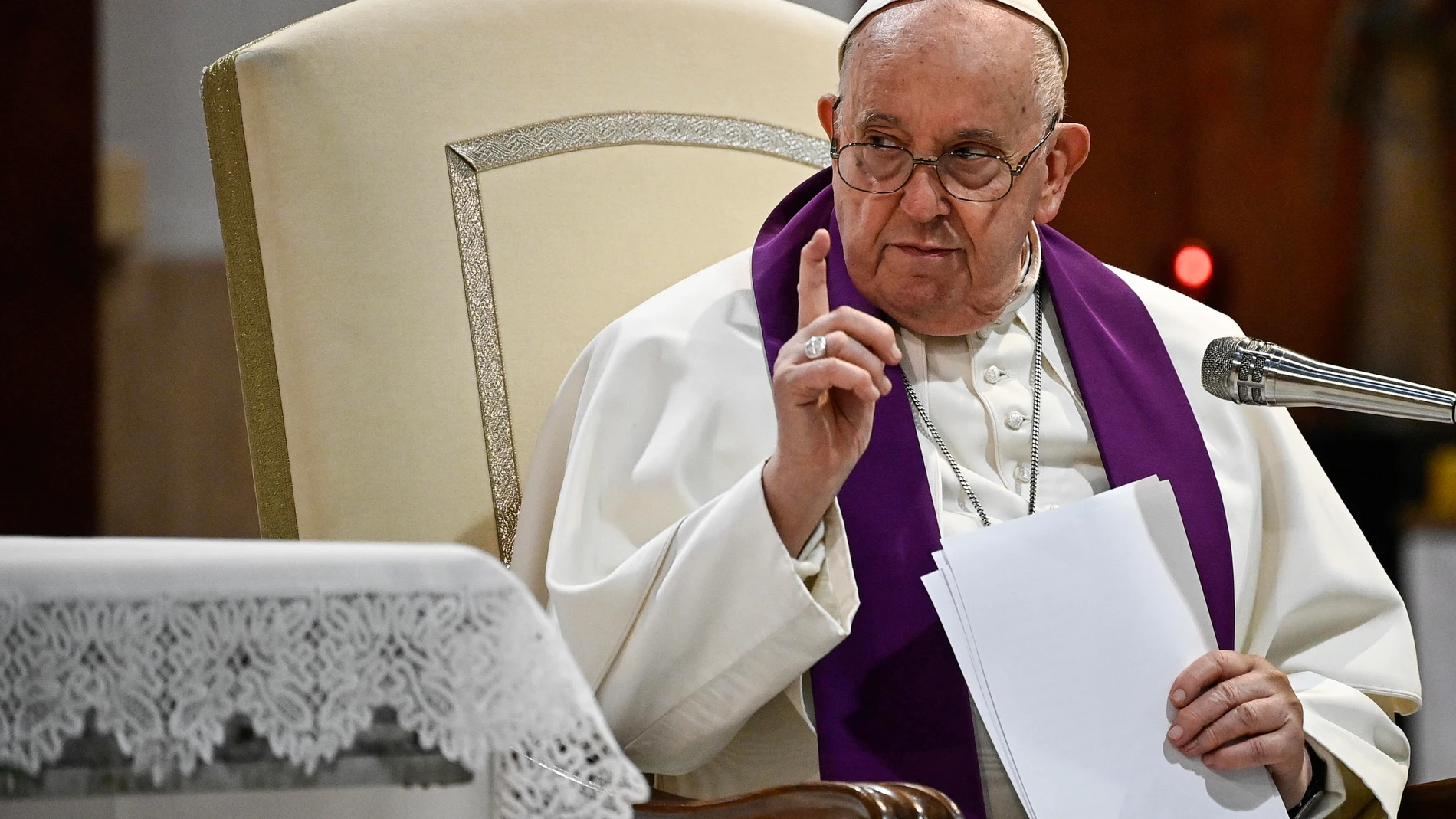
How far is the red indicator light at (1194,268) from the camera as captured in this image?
3.49 m

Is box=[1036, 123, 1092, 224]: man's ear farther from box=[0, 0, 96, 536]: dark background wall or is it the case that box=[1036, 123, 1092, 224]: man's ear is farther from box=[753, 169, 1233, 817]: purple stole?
box=[0, 0, 96, 536]: dark background wall

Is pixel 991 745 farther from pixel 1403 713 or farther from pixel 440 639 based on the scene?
pixel 440 639

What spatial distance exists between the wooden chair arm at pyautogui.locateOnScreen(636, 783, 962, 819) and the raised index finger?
56 centimetres

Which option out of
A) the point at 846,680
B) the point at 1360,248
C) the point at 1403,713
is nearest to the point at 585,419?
the point at 846,680

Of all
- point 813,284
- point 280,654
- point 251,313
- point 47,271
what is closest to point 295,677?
point 280,654

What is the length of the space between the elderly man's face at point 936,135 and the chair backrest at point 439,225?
0.41m

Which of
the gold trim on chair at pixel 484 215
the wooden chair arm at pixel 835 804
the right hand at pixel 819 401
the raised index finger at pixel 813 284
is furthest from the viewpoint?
the gold trim on chair at pixel 484 215

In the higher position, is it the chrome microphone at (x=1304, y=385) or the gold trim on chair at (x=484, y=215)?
the gold trim on chair at (x=484, y=215)

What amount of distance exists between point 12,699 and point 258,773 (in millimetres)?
200

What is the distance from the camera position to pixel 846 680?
219 centimetres

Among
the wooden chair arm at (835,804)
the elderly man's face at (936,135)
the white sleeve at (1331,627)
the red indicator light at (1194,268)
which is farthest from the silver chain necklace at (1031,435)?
the red indicator light at (1194,268)

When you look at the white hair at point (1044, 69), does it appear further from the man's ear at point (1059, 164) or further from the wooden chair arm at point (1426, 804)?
the wooden chair arm at point (1426, 804)

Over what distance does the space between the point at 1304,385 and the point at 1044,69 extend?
2.64 feet

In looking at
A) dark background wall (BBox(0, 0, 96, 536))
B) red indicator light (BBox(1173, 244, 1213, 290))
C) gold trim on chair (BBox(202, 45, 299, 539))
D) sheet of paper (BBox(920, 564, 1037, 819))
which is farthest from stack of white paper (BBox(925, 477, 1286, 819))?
dark background wall (BBox(0, 0, 96, 536))
